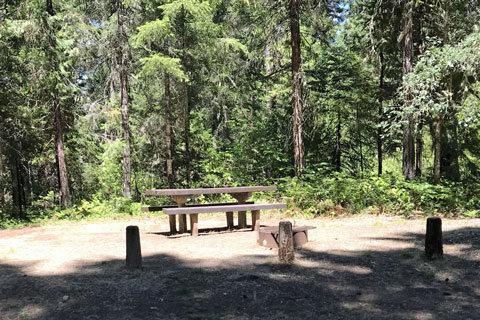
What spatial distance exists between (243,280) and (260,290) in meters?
0.41

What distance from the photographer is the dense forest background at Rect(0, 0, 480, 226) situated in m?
12.2

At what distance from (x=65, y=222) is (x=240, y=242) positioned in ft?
21.8

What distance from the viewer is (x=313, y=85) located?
17297mm

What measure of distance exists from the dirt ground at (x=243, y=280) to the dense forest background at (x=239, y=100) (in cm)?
477

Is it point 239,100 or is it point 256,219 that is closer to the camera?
point 256,219

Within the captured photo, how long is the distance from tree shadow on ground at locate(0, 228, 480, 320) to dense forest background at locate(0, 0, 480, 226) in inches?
242

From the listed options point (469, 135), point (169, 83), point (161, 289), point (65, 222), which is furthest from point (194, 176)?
point (161, 289)

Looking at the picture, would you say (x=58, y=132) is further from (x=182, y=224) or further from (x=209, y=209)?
(x=209, y=209)

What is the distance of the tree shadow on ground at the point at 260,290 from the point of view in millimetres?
4258

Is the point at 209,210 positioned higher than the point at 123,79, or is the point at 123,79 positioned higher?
the point at 123,79

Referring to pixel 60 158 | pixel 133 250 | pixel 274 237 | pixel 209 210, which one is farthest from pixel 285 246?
pixel 60 158

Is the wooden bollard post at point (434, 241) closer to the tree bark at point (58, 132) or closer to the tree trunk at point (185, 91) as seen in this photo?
the tree trunk at point (185, 91)

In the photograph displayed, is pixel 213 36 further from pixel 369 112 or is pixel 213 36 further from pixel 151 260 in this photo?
pixel 151 260

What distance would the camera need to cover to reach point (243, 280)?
17.5 ft
